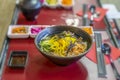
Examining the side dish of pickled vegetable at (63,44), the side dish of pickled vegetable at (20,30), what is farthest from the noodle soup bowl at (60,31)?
the side dish of pickled vegetable at (20,30)

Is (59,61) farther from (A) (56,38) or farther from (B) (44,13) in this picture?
(B) (44,13)

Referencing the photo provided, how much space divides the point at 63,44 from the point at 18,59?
9.8 inches

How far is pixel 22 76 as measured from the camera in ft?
3.74

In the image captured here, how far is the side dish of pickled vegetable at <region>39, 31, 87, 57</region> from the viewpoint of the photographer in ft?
3.81

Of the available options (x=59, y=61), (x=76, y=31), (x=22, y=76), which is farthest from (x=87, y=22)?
(x=22, y=76)

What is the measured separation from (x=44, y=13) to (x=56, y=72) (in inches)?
22.7

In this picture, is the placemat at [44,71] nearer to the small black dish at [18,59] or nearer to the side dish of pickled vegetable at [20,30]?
the small black dish at [18,59]

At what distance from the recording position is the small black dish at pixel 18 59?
3.86 feet

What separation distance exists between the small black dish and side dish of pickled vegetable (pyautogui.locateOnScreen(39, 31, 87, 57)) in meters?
0.12

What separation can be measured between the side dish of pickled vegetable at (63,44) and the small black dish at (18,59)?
117 mm

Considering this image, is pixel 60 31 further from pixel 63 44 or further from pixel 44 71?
pixel 44 71

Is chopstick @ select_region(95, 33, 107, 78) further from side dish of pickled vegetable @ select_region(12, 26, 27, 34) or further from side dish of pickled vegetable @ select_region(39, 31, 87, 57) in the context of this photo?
side dish of pickled vegetable @ select_region(12, 26, 27, 34)

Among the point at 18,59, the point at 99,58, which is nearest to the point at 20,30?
the point at 18,59

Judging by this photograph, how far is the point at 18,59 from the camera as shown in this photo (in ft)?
4.05
